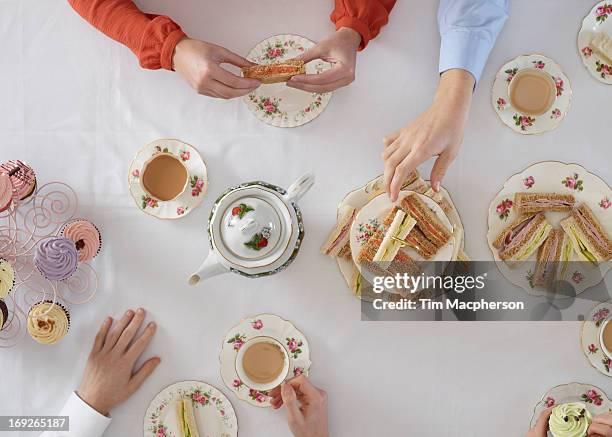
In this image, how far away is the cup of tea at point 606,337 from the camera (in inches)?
57.0

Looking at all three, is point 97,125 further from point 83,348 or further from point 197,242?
point 83,348

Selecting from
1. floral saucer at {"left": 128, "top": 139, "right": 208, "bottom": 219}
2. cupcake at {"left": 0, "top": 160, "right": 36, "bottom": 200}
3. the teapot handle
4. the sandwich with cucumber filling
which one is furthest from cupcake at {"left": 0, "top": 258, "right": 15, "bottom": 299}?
the sandwich with cucumber filling

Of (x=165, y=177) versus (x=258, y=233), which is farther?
(x=165, y=177)

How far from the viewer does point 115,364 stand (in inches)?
58.2

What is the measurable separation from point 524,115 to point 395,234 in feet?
1.35

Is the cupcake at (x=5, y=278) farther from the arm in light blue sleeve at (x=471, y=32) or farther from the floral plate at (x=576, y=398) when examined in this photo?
the floral plate at (x=576, y=398)

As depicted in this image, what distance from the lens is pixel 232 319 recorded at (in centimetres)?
149

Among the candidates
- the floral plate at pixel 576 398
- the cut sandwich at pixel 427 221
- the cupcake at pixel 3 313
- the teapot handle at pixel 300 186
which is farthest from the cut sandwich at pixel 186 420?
the floral plate at pixel 576 398

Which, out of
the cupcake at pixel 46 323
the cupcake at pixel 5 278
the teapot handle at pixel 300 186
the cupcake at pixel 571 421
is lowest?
the cupcake at pixel 571 421

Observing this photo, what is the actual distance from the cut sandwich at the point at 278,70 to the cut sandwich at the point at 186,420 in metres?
0.75

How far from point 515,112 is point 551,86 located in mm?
97

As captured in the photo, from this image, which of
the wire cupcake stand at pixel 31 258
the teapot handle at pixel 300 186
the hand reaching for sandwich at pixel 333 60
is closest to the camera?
the teapot handle at pixel 300 186

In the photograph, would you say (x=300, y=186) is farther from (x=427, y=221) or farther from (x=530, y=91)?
(x=530, y=91)

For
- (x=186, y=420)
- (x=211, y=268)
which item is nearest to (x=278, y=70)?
(x=211, y=268)
